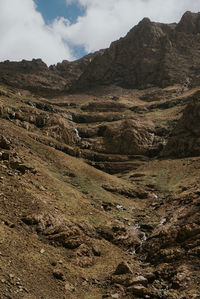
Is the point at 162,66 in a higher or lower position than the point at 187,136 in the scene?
higher

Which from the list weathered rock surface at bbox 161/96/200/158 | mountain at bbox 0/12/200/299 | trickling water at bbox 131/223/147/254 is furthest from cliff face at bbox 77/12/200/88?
trickling water at bbox 131/223/147/254

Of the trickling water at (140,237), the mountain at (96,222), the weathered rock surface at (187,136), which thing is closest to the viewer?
the mountain at (96,222)

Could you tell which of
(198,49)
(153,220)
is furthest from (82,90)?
(153,220)

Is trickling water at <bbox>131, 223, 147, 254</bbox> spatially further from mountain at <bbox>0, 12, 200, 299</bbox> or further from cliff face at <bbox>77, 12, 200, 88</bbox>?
cliff face at <bbox>77, 12, 200, 88</bbox>

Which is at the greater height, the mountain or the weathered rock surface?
the weathered rock surface

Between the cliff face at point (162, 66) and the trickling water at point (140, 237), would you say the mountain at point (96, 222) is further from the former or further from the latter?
the cliff face at point (162, 66)

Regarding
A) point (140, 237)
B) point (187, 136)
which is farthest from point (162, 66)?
point (140, 237)

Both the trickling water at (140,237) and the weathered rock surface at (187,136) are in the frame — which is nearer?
the trickling water at (140,237)

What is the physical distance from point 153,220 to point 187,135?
54.2 m

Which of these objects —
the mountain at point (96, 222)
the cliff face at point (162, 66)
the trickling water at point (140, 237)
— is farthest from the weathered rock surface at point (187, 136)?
the cliff face at point (162, 66)

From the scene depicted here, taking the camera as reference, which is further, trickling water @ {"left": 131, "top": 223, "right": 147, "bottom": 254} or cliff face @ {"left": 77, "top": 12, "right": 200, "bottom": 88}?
cliff face @ {"left": 77, "top": 12, "right": 200, "bottom": 88}

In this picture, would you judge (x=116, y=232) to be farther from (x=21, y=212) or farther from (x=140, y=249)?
(x=21, y=212)

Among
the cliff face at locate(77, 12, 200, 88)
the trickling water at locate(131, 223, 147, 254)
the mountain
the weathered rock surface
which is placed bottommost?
the trickling water at locate(131, 223, 147, 254)

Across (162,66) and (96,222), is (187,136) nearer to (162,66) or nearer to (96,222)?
(96,222)
